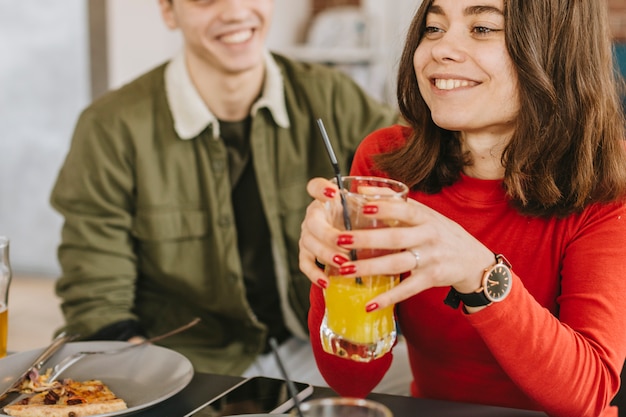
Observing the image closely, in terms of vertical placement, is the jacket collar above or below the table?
above

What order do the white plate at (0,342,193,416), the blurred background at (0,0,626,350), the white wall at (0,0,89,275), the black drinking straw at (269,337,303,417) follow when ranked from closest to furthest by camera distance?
the black drinking straw at (269,337,303,417), the white plate at (0,342,193,416), the blurred background at (0,0,626,350), the white wall at (0,0,89,275)

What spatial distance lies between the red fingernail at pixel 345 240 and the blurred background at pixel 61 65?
315 cm

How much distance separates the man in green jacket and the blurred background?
6.16ft

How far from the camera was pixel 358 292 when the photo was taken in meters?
1.12

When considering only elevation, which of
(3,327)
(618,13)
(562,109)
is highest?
(618,13)

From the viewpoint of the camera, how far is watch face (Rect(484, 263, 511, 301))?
1.19m

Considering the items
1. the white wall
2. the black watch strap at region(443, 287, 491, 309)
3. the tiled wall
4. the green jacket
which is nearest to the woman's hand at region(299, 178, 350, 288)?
the black watch strap at region(443, 287, 491, 309)

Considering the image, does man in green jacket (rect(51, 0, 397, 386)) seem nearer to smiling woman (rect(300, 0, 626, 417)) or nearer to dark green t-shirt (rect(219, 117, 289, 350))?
dark green t-shirt (rect(219, 117, 289, 350))

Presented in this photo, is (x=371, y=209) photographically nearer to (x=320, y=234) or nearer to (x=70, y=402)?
(x=320, y=234)

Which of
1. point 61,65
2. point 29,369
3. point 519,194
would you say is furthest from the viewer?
point 61,65

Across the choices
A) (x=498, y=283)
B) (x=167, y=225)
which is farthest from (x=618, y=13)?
(x=498, y=283)

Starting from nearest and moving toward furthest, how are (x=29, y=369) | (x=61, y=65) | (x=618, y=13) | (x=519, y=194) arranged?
(x=29, y=369) → (x=519, y=194) → (x=61, y=65) → (x=618, y=13)

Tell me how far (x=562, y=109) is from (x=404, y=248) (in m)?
0.60

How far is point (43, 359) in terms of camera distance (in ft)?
4.54
